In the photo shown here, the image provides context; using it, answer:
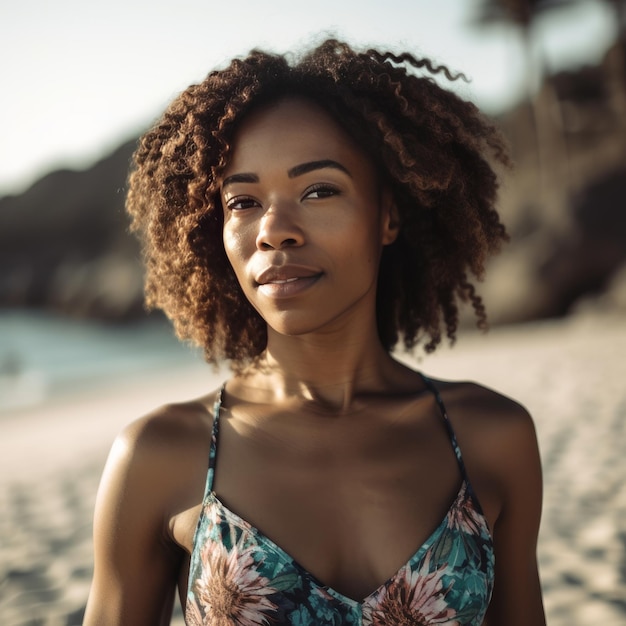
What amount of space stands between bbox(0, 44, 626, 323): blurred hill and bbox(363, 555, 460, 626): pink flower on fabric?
1366 mm

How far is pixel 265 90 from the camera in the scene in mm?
2014

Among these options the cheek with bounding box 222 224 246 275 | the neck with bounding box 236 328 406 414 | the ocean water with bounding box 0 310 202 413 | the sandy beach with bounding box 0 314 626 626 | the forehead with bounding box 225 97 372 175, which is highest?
the ocean water with bounding box 0 310 202 413

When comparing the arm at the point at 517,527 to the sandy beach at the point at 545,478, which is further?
the sandy beach at the point at 545,478

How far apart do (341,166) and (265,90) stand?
30 centimetres

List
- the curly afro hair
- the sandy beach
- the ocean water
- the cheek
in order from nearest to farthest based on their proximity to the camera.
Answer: the cheek < the curly afro hair < the sandy beach < the ocean water

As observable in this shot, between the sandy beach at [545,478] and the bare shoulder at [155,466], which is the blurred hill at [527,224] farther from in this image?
the sandy beach at [545,478]

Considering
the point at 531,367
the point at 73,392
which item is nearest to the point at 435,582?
the point at 531,367

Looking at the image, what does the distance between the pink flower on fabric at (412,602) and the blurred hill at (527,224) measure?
4.48 feet

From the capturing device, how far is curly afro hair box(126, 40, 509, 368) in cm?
205

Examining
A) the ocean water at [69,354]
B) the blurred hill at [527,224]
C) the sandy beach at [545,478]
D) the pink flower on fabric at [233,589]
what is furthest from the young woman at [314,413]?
the ocean water at [69,354]

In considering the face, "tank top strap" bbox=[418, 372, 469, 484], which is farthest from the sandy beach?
the face

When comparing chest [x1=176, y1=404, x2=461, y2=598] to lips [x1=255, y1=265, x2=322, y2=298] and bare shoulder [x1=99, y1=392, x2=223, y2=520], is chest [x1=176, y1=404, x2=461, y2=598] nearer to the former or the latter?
bare shoulder [x1=99, y1=392, x2=223, y2=520]

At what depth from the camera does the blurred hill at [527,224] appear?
16.8 meters

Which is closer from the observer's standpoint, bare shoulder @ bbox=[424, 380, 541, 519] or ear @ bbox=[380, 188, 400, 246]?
bare shoulder @ bbox=[424, 380, 541, 519]
